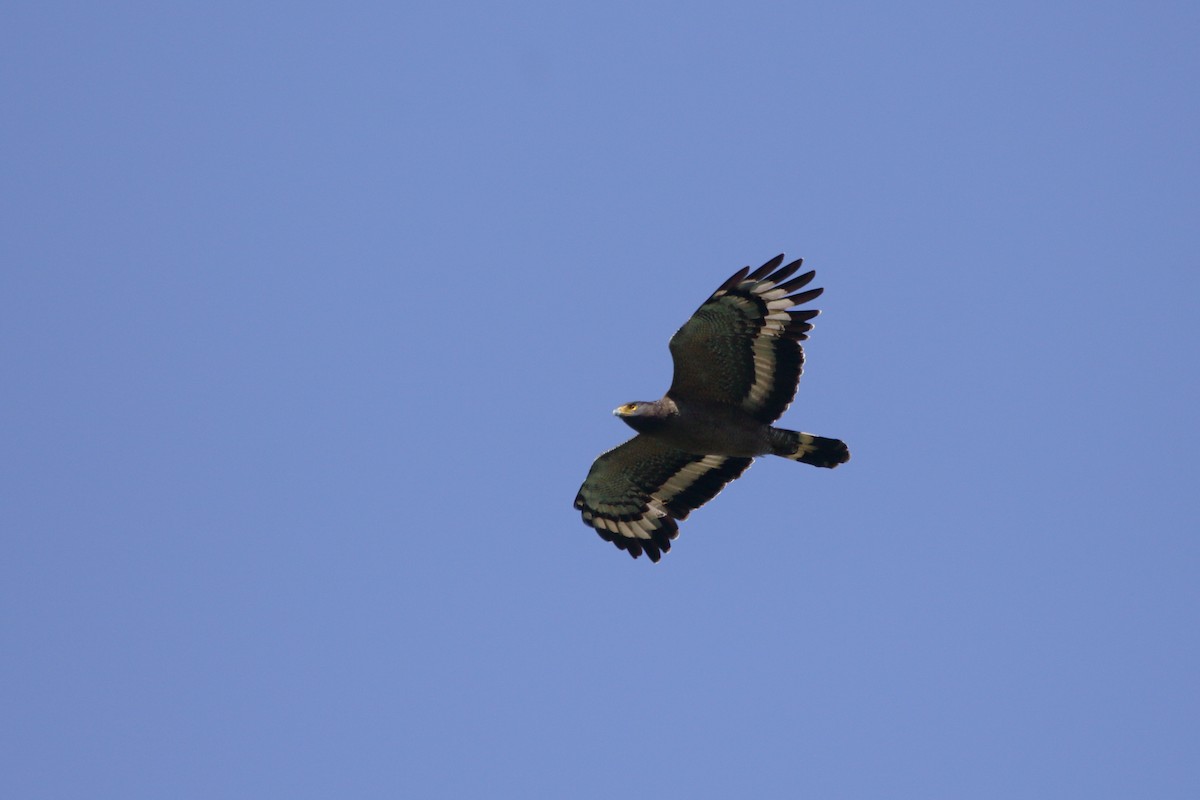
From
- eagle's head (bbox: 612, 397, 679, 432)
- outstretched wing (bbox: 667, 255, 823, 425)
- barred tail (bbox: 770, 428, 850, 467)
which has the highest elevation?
outstretched wing (bbox: 667, 255, 823, 425)

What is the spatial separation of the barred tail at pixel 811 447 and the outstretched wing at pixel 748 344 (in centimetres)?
27

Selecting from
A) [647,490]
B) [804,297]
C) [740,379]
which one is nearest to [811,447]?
[740,379]

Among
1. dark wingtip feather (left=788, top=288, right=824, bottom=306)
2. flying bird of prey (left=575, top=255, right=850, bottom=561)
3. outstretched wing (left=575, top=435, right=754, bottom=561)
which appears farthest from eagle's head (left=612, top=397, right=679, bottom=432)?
dark wingtip feather (left=788, top=288, right=824, bottom=306)

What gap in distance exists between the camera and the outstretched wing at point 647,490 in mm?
19844

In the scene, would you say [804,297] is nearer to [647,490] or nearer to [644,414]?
[644,414]

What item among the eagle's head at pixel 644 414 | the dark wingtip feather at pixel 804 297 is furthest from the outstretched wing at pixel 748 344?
the eagle's head at pixel 644 414

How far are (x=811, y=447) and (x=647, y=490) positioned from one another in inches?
103

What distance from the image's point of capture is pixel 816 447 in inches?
733

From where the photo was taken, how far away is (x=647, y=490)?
66.4 feet

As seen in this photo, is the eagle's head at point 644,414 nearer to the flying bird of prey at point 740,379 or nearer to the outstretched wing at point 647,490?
the flying bird of prey at point 740,379

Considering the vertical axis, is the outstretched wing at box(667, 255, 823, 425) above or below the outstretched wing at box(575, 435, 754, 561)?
above

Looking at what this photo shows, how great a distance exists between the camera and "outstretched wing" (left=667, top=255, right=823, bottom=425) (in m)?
18.1

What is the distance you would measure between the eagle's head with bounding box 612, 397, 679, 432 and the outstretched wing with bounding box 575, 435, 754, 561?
3.62 ft

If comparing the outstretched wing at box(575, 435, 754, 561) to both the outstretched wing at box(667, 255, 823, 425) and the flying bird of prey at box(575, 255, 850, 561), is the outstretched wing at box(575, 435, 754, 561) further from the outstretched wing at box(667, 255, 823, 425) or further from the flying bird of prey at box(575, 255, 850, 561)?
the outstretched wing at box(667, 255, 823, 425)
